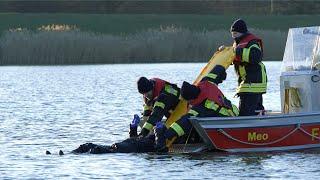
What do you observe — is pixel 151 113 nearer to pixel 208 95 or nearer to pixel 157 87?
pixel 157 87

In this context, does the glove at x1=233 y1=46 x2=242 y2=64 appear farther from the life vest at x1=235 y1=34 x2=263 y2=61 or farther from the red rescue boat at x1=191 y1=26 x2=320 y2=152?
the red rescue boat at x1=191 y1=26 x2=320 y2=152

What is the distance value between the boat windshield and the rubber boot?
2935 mm

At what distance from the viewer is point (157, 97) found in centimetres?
2211

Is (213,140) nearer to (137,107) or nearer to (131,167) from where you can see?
(131,167)

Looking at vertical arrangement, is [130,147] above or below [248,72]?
below

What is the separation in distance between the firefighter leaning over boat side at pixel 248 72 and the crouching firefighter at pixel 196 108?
0.36m

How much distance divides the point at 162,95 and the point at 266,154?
2.06 meters

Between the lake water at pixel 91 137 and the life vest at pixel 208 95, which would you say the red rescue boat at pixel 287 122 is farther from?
the life vest at pixel 208 95

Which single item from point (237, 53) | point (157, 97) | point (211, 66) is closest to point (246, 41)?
point (237, 53)

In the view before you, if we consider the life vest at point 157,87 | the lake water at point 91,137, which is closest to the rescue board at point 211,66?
the life vest at point 157,87

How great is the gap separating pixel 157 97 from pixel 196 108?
927 mm

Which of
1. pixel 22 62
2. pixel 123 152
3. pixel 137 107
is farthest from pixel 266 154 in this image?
pixel 22 62

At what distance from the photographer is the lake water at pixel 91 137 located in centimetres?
2002

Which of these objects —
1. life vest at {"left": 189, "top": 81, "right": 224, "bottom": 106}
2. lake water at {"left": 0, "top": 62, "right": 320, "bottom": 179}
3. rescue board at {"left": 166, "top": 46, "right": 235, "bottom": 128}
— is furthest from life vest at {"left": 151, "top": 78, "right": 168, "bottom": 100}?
lake water at {"left": 0, "top": 62, "right": 320, "bottom": 179}
